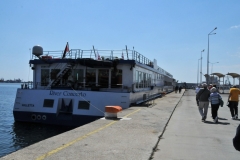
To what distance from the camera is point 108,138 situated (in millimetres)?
7320

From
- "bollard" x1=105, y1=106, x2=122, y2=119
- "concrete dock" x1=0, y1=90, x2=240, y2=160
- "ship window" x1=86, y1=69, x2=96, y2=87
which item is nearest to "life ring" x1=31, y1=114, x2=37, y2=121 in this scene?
"ship window" x1=86, y1=69, x2=96, y2=87

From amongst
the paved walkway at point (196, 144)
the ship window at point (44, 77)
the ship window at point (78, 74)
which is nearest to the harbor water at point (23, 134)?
the ship window at point (44, 77)

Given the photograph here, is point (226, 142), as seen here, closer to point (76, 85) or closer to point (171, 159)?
point (171, 159)

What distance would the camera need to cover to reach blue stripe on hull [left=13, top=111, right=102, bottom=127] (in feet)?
48.0

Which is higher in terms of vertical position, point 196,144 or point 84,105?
point 84,105

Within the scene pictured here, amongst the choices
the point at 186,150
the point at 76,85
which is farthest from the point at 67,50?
the point at 186,150

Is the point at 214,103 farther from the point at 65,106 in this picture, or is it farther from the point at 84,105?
the point at 65,106

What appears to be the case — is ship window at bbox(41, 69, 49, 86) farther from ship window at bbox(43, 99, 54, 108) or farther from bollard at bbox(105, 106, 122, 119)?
bollard at bbox(105, 106, 122, 119)

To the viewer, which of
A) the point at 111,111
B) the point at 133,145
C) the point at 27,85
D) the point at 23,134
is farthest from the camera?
the point at 27,85

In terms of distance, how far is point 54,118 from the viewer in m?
14.9

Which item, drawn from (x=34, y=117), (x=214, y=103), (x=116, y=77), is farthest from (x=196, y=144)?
(x=116, y=77)

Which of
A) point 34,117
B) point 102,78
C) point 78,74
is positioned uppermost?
point 78,74

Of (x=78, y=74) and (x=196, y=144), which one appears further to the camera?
(x=78, y=74)

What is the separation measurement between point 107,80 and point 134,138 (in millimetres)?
10987
